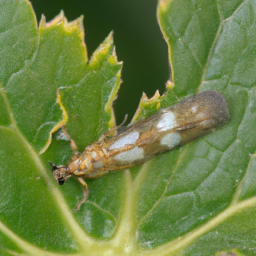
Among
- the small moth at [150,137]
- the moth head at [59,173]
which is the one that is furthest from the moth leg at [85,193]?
the moth head at [59,173]

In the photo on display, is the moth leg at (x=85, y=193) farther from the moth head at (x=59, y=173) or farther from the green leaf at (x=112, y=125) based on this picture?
the moth head at (x=59, y=173)

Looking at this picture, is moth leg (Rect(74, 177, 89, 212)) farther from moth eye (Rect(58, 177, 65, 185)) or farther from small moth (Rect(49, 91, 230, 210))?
moth eye (Rect(58, 177, 65, 185))

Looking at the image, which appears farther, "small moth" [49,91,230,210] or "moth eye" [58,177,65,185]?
"small moth" [49,91,230,210]

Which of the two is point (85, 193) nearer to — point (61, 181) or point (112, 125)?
point (61, 181)

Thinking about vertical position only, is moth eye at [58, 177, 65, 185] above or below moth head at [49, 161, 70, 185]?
below

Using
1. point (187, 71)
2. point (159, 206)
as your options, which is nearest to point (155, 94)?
point (187, 71)

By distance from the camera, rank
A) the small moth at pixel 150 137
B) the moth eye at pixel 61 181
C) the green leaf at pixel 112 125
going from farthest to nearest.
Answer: the small moth at pixel 150 137, the moth eye at pixel 61 181, the green leaf at pixel 112 125

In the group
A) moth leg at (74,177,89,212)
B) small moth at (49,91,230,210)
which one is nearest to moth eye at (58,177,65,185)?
small moth at (49,91,230,210)
